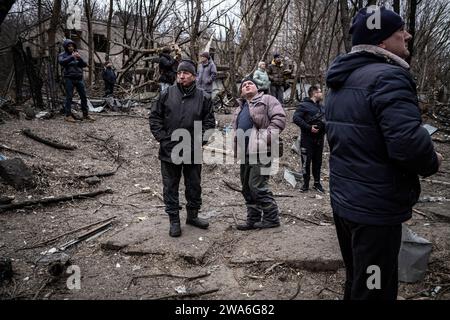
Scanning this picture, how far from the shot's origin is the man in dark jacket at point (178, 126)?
444 cm

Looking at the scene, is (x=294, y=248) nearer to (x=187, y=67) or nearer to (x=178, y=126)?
(x=178, y=126)

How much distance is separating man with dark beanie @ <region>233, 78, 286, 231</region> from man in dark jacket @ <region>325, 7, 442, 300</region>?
7.54ft

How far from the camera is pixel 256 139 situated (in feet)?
15.3

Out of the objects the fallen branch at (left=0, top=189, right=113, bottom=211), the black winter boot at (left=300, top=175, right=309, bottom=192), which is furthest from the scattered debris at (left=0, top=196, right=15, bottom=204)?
the black winter boot at (left=300, top=175, right=309, bottom=192)

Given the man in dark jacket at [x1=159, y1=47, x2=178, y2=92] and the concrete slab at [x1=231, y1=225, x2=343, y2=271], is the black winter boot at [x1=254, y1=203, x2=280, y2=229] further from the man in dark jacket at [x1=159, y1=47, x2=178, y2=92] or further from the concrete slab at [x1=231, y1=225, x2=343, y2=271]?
the man in dark jacket at [x1=159, y1=47, x2=178, y2=92]

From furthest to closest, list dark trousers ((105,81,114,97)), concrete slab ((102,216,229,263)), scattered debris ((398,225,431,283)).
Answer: dark trousers ((105,81,114,97)) < concrete slab ((102,216,229,263)) < scattered debris ((398,225,431,283))

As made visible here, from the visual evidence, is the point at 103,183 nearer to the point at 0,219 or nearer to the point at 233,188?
the point at 0,219

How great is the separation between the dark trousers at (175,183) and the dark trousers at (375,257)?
2655 millimetres

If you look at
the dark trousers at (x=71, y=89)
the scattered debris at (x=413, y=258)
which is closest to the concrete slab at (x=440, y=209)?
the scattered debris at (x=413, y=258)

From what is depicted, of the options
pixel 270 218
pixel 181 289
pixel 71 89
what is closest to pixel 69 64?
pixel 71 89

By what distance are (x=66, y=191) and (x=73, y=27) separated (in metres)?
20.7

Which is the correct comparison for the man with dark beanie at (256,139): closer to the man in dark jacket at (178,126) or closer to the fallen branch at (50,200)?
the man in dark jacket at (178,126)

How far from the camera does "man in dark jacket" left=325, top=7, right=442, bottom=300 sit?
6.57ft

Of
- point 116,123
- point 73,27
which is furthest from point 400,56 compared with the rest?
point 73,27
